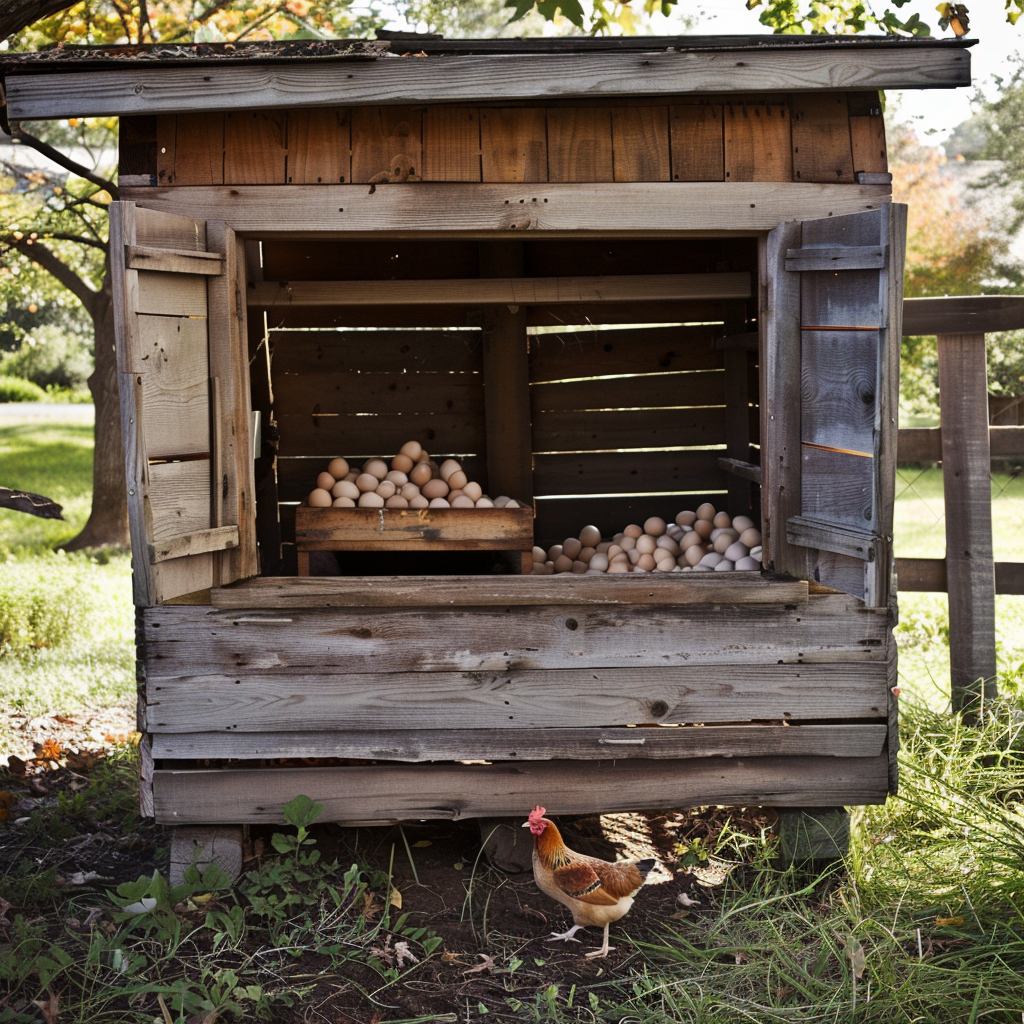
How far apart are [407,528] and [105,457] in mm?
8171

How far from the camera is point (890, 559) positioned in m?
3.38

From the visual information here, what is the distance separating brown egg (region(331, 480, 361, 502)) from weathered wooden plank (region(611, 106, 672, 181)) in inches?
76.5

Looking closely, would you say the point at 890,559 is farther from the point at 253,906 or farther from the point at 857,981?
the point at 253,906

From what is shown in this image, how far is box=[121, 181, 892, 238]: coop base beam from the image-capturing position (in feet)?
12.4

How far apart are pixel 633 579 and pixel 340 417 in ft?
8.63

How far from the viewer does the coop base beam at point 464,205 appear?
149 inches

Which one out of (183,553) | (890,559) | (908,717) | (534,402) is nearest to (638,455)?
(534,402)

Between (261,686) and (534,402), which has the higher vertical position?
(534,402)

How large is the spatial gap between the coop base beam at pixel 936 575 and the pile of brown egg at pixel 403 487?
2115mm

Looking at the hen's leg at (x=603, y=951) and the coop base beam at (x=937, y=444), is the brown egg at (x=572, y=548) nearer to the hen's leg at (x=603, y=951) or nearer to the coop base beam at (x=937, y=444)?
the coop base beam at (x=937, y=444)

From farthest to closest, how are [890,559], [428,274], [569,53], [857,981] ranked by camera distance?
[428,274], [569,53], [890,559], [857,981]

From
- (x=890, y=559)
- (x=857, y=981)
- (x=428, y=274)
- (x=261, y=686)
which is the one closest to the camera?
(x=857, y=981)

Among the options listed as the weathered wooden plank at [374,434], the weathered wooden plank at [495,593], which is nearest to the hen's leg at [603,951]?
the weathered wooden plank at [495,593]

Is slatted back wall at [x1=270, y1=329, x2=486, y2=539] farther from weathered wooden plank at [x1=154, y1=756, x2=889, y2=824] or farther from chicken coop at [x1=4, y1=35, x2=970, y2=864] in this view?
weathered wooden plank at [x1=154, y1=756, x2=889, y2=824]
